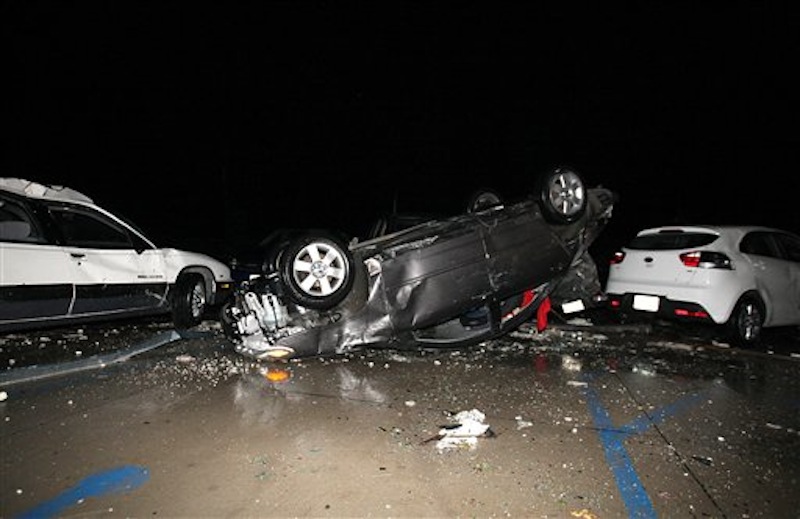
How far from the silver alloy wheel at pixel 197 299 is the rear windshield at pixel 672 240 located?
5.75 meters

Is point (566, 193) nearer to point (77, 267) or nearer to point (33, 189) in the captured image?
point (77, 267)

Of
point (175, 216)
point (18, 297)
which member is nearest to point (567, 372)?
→ point (18, 297)

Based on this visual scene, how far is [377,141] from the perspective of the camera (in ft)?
94.1

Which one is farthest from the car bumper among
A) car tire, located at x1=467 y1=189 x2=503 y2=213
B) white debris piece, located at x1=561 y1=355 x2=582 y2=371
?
car tire, located at x1=467 y1=189 x2=503 y2=213

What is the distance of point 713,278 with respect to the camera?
607 centimetres

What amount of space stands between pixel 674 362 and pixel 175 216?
21149mm

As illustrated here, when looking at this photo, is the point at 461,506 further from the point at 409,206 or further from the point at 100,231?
the point at 409,206

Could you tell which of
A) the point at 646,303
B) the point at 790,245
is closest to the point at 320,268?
the point at 646,303

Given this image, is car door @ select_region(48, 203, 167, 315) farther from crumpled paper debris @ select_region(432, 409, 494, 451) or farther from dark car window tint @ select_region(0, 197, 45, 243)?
crumpled paper debris @ select_region(432, 409, 494, 451)

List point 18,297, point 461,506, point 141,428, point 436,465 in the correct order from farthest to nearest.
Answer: point 18,297 < point 141,428 < point 436,465 < point 461,506

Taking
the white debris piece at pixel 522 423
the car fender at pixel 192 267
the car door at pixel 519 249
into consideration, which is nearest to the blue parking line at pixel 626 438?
the white debris piece at pixel 522 423

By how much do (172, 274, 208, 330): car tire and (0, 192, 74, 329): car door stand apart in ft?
4.14

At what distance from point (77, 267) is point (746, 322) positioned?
7773 millimetres

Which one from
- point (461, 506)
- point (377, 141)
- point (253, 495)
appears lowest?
point (461, 506)
